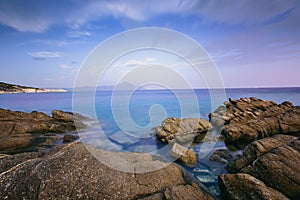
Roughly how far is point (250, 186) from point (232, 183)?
0.79 m

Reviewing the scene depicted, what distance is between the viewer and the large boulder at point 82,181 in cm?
616

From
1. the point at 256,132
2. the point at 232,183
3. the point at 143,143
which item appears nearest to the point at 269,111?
the point at 256,132

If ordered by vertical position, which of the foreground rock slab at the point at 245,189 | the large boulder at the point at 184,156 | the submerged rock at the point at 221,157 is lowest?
the submerged rock at the point at 221,157

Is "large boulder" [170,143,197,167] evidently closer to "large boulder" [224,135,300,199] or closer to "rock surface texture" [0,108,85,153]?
"large boulder" [224,135,300,199]

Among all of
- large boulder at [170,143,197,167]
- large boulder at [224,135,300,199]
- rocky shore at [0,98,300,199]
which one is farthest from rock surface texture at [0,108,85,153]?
large boulder at [224,135,300,199]

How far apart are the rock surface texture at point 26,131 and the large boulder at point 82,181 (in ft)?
21.5

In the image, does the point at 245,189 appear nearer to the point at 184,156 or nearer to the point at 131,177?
the point at 131,177

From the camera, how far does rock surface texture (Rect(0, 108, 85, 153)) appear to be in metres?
13.3

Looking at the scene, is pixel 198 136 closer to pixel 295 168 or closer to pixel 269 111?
pixel 269 111

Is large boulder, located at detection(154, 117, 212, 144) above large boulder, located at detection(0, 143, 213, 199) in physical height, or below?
below

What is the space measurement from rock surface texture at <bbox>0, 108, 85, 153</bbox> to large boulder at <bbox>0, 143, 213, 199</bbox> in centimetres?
654

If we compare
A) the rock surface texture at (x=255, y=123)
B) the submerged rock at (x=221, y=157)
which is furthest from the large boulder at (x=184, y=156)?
the rock surface texture at (x=255, y=123)

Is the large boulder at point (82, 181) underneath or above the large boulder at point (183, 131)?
above

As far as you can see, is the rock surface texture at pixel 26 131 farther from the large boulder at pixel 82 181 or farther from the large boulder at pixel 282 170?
the large boulder at pixel 282 170
